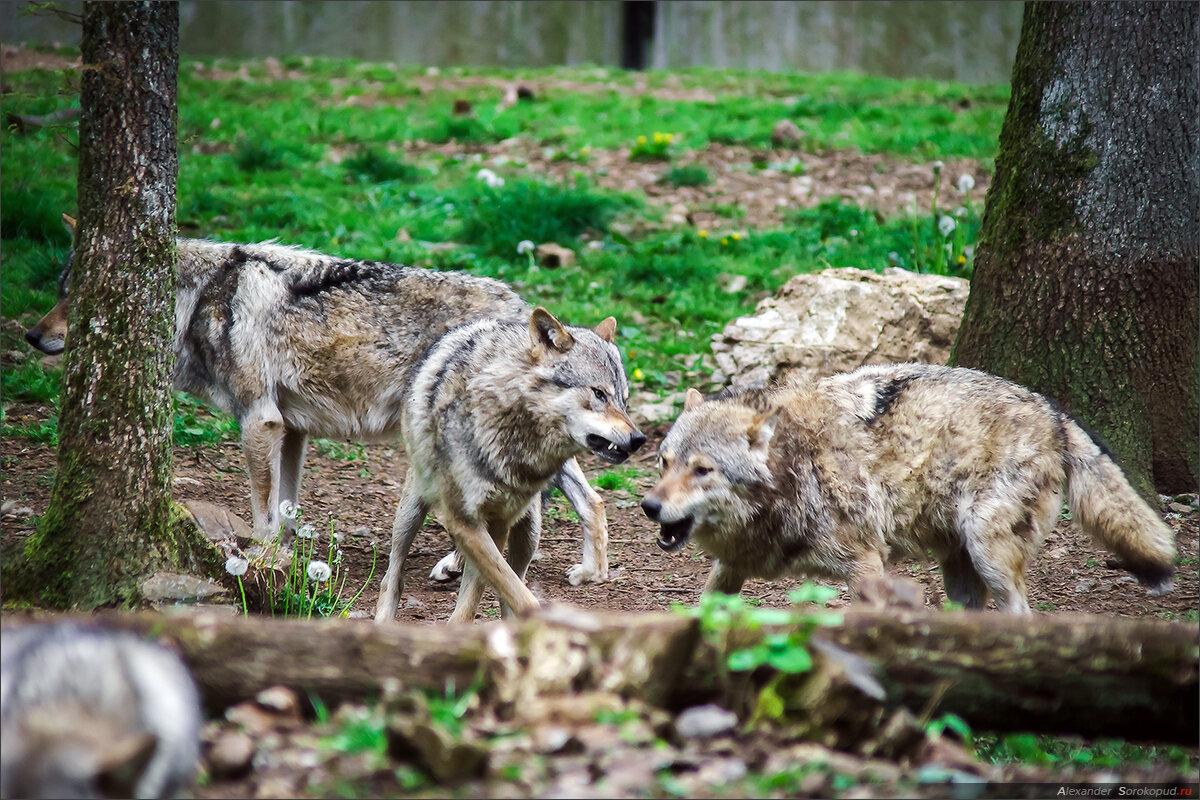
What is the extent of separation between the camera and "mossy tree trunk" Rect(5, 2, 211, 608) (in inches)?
165

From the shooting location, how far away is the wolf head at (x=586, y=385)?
4.97 metres

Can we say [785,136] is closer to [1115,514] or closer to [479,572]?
[1115,514]

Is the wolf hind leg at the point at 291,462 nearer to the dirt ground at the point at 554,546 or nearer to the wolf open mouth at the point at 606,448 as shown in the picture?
the dirt ground at the point at 554,546

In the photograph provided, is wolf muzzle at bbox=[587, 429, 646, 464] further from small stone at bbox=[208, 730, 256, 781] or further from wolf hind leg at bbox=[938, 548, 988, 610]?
small stone at bbox=[208, 730, 256, 781]

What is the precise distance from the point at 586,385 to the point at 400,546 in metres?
1.32

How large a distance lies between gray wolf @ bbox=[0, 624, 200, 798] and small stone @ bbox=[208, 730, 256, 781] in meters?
0.07

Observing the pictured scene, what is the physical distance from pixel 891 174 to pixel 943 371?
268 inches

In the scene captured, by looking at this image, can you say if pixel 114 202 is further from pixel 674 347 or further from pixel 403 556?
pixel 674 347

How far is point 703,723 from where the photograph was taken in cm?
282

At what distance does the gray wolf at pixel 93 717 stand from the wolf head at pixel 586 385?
8.31 ft

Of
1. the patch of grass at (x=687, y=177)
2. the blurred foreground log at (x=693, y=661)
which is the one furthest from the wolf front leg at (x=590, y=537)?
the patch of grass at (x=687, y=177)

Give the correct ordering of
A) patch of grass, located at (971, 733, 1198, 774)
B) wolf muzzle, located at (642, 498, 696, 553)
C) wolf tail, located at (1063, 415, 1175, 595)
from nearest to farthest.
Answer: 1. patch of grass, located at (971, 733, 1198, 774)
2. wolf tail, located at (1063, 415, 1175, 595)
3. wolf muzzle, located at (642, 498, 696, 553)

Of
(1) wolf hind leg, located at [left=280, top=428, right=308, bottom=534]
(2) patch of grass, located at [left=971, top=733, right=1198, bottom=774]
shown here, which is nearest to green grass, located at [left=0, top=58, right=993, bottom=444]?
(1) wolf hind leg, located at [left=280, top=428, right=308, bottom=534]

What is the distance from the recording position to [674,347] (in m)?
8.55
